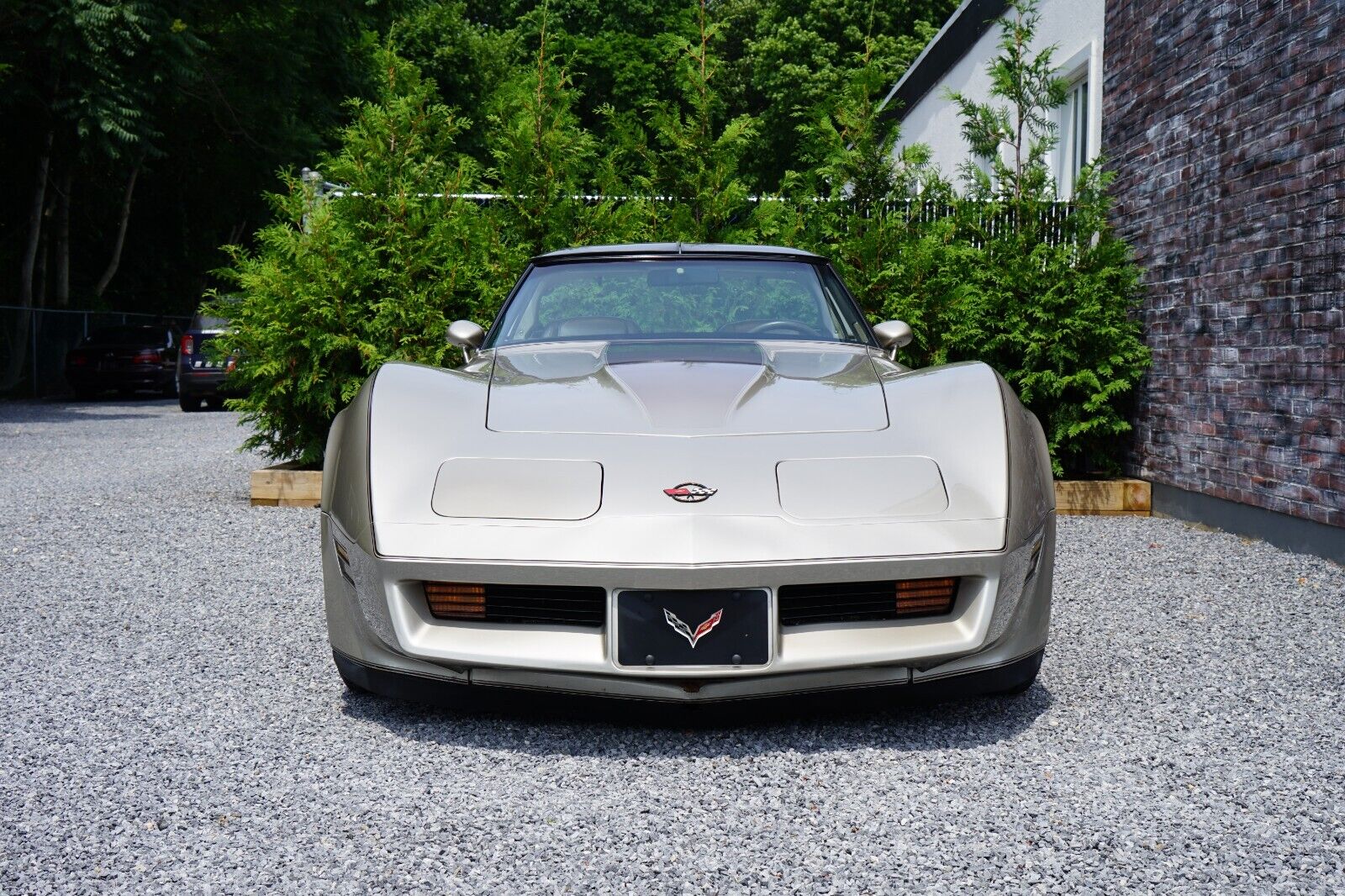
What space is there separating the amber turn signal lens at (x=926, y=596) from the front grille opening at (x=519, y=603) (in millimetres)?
730

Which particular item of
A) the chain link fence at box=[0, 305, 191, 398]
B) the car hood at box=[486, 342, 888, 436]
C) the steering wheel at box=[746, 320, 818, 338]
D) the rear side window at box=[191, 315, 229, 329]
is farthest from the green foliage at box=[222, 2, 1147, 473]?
the chain link fence at box=[0, 305, 191, 398]

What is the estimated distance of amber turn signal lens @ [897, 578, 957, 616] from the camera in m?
3.04

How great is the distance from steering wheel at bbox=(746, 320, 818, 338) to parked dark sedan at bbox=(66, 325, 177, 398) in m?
19.4

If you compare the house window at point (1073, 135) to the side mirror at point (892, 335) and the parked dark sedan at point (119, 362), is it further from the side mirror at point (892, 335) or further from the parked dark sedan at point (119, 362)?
the parked dark sedan at point (119, 362)

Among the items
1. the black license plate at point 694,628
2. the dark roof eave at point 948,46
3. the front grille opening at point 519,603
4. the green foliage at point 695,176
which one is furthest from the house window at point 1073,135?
the front grille opening at point 519,603

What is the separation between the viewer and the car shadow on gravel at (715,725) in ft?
10.2

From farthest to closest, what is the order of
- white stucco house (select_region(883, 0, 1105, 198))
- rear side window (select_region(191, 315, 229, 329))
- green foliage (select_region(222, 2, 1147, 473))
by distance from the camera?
1. rear side window (select_region(191, 315, 229, 329))
2. white stucco house (select_region(883, 0, 1105, 198))
3. green foliage (select_region(222, 2, 1147, 473))

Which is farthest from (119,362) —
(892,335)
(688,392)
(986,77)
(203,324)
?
(688,392)

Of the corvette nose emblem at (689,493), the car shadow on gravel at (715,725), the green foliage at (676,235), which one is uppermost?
the green foliage at (676,235)

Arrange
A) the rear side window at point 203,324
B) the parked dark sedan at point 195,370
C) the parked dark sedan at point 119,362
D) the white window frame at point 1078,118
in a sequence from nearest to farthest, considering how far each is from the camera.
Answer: the white window frame at point 1078,118 → the parked dark sedan at point 195,370 → the rear side window at point 203,324 → the parked dark sedan at point 119,362

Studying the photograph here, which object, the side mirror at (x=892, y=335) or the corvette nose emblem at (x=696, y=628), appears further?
the side mirror at (x=892, y=335)

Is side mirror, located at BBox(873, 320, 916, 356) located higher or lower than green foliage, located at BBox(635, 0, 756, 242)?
lower

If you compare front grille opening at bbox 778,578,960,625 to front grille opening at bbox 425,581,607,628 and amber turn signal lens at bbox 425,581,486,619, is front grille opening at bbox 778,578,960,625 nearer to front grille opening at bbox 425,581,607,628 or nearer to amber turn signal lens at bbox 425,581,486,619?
front grille opening at bbox 425,581,607,628

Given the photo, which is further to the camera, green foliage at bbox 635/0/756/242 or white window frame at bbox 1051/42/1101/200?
white window frame at bbox 1051/42/1101/200
